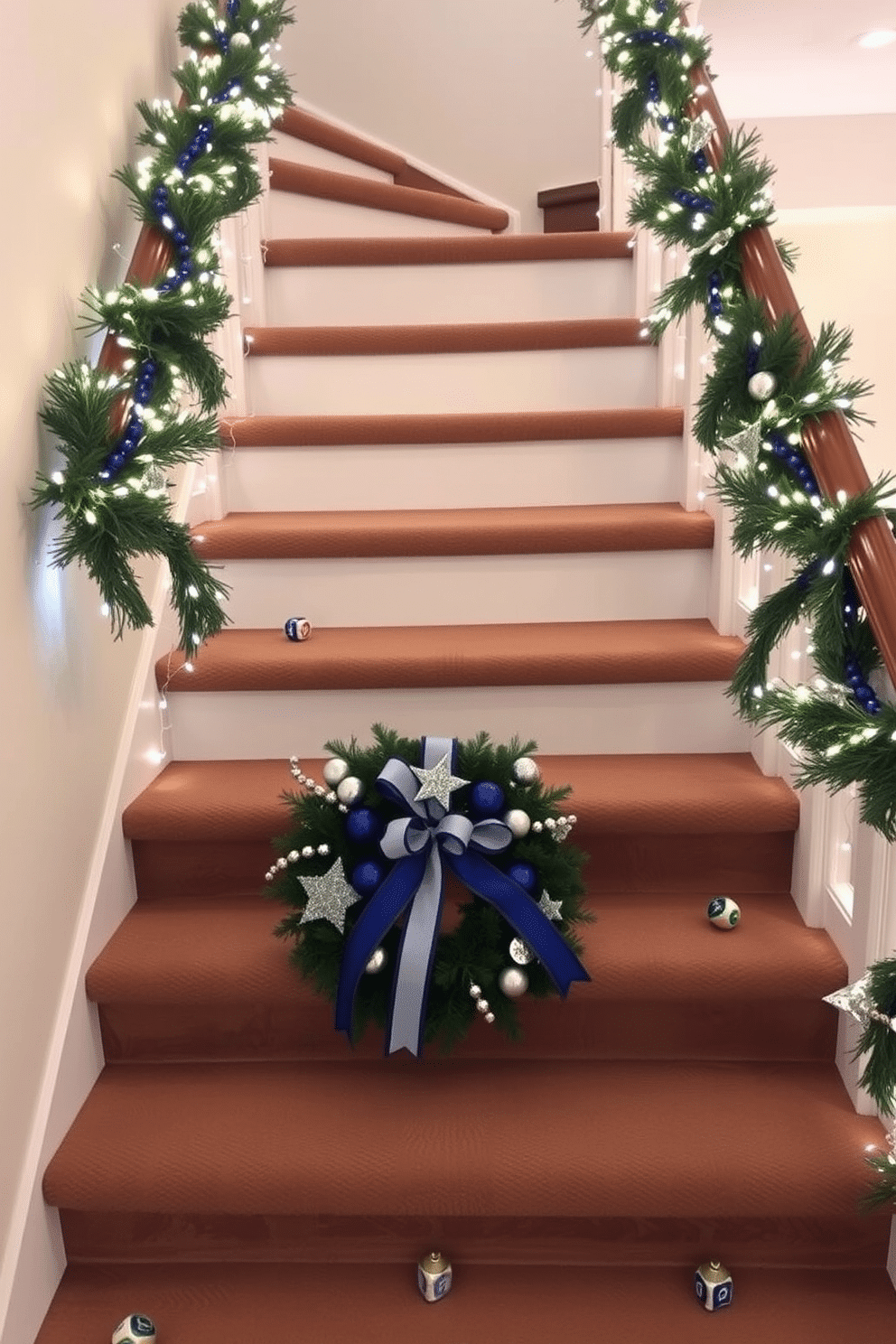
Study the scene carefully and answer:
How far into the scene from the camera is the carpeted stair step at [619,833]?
1.76 metres

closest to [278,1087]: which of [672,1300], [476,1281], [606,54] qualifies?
[476,1281]

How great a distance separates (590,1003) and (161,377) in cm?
119

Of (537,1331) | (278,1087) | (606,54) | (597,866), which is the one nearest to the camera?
(537,1331)

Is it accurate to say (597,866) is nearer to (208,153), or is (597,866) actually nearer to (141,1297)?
(141,1297)

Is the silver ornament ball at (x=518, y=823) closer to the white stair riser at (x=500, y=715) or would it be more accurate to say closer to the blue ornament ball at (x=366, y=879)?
the blue ornament ball at (x=366, y=879)

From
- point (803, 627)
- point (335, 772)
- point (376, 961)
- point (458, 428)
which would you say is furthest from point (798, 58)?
point (376, 961)

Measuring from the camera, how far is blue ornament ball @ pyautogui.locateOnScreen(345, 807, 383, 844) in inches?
60.1

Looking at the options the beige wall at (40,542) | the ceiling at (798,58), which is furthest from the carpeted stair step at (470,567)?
the ceiling at (798,58)

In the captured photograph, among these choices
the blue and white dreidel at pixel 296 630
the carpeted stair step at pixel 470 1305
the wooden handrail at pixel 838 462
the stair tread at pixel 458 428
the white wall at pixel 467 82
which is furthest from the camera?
the white wall at pixel 467 82

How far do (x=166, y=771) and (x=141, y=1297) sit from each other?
88 centimetres

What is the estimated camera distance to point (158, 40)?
2.03 metres

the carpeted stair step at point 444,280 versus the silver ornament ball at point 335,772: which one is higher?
the carpeted stair step at point 444,280

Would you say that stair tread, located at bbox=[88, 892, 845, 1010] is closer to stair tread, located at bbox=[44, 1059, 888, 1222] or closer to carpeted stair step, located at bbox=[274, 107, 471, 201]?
stair tread, located at bbox=[44, 1059, 888, 1222]

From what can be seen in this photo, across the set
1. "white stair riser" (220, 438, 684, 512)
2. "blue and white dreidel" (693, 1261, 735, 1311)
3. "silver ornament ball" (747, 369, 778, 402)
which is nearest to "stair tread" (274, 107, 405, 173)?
"white stair riser" (220, 438, 684, 512)
